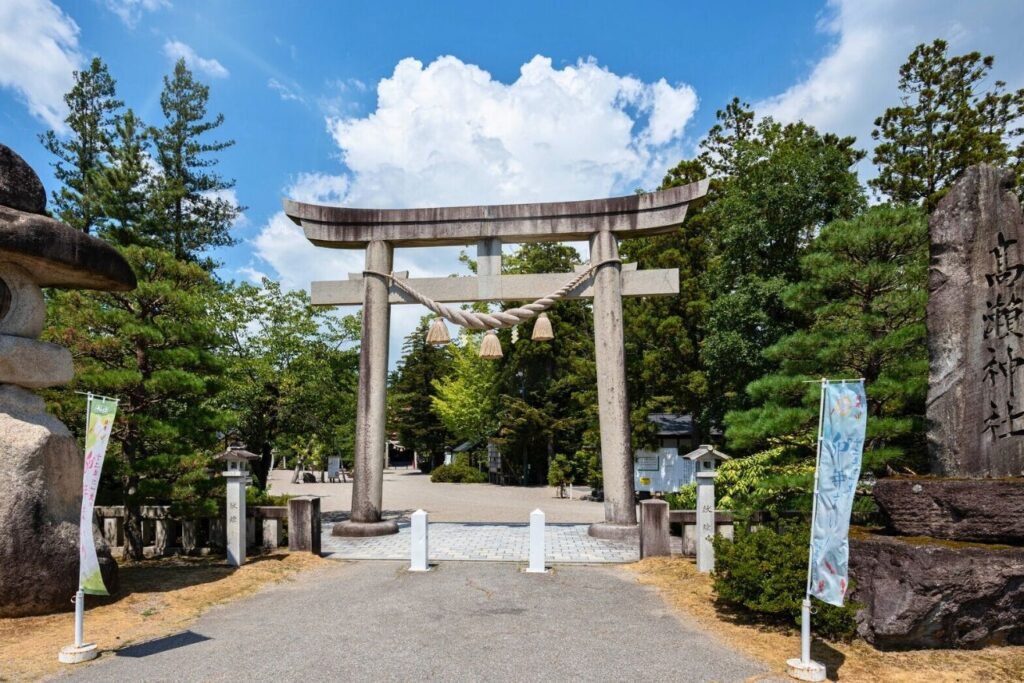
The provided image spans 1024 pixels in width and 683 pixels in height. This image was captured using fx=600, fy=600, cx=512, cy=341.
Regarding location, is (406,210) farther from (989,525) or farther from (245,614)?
(989,525)

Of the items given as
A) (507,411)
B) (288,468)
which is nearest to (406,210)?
(507,411)

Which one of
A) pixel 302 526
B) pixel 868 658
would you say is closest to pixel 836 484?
pixel 868 658

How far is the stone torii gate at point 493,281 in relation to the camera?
11.4 meters

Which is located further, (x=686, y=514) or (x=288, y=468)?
(x=288, y=468)

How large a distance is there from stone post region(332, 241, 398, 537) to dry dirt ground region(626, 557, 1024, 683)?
6967 millimetres

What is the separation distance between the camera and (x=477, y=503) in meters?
20.5

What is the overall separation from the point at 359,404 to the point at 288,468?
3901 cm

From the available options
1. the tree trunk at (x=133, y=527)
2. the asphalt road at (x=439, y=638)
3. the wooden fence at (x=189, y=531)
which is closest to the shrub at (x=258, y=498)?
the wooden fence at (x=189, y=531)

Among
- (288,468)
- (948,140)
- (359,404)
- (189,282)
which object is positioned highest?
(948,140)

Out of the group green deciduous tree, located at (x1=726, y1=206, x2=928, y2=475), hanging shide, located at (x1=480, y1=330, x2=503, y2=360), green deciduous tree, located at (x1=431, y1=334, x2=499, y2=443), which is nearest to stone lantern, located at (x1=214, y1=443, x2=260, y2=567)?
hanging shide, located at (x1=480, y1=330, x2=503, y2=360)

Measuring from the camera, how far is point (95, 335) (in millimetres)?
9430

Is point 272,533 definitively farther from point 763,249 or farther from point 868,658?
point 763,249

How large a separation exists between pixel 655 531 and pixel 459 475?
73.5ft

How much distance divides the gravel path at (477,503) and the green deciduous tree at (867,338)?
7.58 metres
